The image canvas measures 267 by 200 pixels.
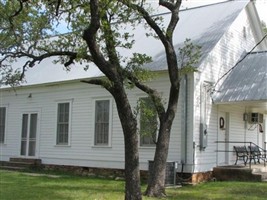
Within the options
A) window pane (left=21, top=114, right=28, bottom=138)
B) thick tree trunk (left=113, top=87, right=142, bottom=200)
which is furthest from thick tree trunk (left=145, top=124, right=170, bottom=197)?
window pane (left=21, top=114, right=28, bottom=138)

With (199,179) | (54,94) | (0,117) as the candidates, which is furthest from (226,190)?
(0,117)

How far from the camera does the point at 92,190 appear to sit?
13164mm

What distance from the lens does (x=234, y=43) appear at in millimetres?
19156

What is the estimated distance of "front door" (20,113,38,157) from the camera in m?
21.8

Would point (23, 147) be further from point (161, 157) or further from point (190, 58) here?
point (190, 58)

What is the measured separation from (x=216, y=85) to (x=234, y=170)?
345 centimetres

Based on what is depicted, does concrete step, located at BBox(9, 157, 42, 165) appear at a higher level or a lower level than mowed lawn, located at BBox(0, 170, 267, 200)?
higher

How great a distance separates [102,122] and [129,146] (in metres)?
8.83

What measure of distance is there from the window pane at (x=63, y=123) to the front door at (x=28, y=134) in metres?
1.84

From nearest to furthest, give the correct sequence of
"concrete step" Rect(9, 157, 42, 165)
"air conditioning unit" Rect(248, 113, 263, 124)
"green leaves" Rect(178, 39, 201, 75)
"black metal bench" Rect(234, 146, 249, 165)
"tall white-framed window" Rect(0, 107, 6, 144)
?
"green leaves" Rect(178, 39, 201, 75) → "black metal bench" Rect(234, 146, 249, 165) → "air conditioning unit" Rect(248, 113, 263, 124) → "concrete step" Rect(9, 157, 42, 165) → "tall white-framed window" Rect(0, 107, 6, 144)

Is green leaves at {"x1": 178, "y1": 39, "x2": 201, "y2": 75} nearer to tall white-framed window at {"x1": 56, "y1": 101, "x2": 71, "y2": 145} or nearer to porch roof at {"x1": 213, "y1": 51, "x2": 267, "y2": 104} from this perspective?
porch roof at {"x1": 213, "y1": 51, "x2": 267, "y2": 104}

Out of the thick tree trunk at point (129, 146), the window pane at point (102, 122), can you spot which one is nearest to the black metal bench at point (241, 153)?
the window pane at point (102, 122)

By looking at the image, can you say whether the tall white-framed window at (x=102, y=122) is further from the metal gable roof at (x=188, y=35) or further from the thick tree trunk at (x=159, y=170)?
the thick tree trunk at (x=159, y=170)

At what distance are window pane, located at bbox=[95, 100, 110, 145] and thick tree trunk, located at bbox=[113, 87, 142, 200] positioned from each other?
27.9 ft
